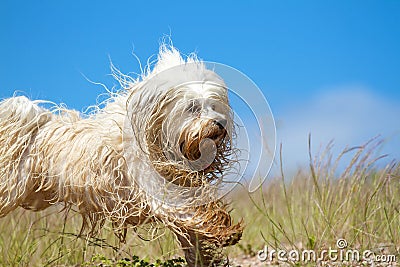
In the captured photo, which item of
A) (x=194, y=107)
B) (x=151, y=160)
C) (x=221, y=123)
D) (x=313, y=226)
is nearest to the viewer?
(x=221, y=123)

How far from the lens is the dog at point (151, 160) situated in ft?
14.1

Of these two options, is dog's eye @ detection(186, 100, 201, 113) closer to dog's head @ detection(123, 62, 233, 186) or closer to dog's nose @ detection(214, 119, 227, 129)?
dog's head @ detection(123, 62, 233, 186)

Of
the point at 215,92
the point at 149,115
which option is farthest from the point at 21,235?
the point at 215,92

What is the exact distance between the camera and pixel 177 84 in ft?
14.3

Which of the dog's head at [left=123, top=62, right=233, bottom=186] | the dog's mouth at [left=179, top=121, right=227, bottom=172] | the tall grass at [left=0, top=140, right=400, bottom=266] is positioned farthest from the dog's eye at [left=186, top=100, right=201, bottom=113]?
the tall grass at [left=0, top=140, right=400, bottom=266]

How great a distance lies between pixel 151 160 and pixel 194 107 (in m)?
0.57

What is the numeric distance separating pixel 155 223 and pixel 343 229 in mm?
1897

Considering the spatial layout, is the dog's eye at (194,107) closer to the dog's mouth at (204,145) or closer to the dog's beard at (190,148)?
the dog's beard at (190,148)

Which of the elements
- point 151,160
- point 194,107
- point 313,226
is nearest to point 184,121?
point 194,107

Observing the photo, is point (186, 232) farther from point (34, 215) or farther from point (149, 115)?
point (34, 215)

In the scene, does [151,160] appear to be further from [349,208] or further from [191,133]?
[349,208]

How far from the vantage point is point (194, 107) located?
13.9 feet

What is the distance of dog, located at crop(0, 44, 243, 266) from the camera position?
430 cm

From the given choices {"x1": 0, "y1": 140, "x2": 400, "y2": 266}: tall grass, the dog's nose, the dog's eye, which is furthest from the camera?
{"x1": 0, "y1": 140, "x2": 400, "y2": 266}: tall grass
